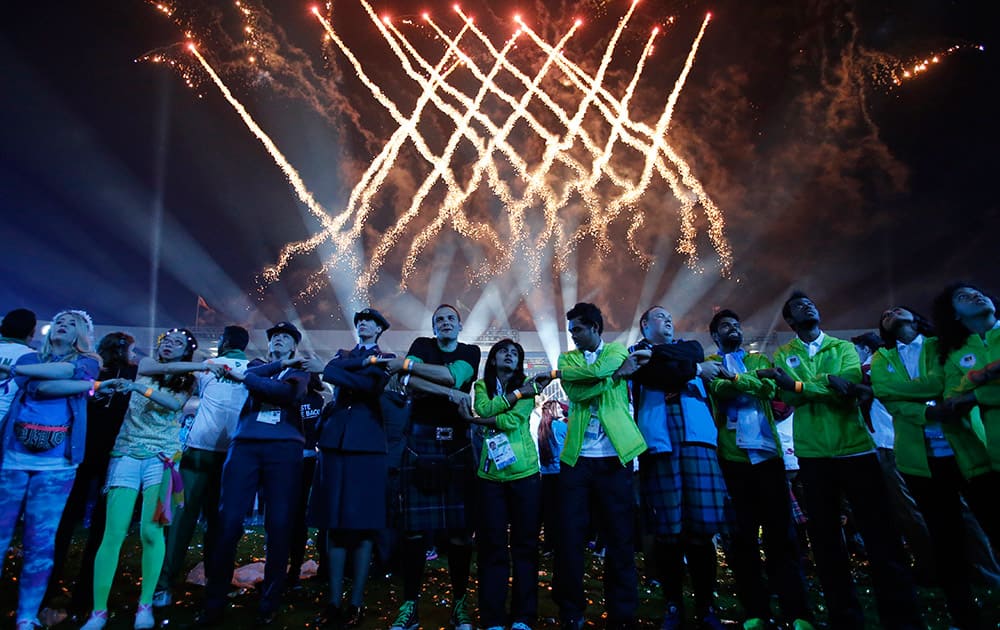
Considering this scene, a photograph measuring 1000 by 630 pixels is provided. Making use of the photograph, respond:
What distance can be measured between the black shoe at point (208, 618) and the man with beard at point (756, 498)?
433 centimetres

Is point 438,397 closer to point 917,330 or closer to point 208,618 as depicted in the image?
point 208,618

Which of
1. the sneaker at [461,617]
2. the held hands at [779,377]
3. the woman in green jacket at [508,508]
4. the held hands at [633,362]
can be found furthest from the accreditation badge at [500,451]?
the held hands at [779,377]

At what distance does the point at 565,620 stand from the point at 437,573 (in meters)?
2.85

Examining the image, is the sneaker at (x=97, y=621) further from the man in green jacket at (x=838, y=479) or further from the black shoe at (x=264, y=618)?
the man in green jacket at (x=838, y=479)

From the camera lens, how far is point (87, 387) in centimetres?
410

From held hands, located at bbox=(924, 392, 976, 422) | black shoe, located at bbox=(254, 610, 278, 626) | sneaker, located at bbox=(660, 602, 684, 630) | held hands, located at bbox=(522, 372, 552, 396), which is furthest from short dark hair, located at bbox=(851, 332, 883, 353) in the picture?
black shoe, located at bbox=(254, 610, 278, 626)

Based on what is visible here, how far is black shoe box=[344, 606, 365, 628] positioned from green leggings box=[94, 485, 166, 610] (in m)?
1.64

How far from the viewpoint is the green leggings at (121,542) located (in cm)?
395

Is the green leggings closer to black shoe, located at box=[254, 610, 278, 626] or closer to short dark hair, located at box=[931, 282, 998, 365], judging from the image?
black shoe, located at box=[254, 610, 278, 626]

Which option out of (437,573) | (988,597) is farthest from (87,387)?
(988,597)

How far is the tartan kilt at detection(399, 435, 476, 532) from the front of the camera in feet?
13.4

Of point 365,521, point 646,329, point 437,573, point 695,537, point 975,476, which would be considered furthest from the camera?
point 437,573

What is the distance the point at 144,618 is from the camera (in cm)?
398

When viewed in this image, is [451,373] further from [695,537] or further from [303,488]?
[303,488]
